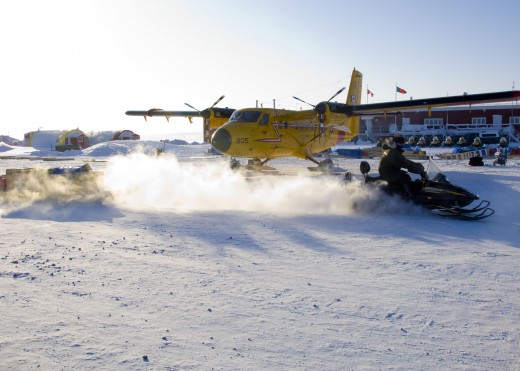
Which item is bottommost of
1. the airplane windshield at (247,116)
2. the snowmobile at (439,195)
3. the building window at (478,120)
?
the snowmobile at (439,195)

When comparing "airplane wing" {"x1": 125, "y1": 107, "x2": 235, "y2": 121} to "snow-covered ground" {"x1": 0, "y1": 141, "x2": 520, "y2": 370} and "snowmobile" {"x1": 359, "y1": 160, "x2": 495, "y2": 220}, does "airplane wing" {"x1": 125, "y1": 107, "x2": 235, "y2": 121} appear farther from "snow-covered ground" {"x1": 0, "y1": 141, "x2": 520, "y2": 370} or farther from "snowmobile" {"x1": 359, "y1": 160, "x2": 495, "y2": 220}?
"snowmobile" {"x1": 359, "y1": 160, "x2": 495, "y2": 220}

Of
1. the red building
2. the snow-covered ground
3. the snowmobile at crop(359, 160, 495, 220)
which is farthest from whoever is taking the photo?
the red building

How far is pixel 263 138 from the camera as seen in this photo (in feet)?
63.4

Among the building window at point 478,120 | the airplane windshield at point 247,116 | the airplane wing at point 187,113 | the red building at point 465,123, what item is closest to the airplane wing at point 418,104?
the airplane windshield at point 247,116

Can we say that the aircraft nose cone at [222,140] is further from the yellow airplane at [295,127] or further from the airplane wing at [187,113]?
the airplane wing at [187,113]

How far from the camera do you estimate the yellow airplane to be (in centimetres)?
1822

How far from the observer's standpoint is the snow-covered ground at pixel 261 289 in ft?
12.3

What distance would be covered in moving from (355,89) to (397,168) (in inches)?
626

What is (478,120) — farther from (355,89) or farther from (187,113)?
(187,113)

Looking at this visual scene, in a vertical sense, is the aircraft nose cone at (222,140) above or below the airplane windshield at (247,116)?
below

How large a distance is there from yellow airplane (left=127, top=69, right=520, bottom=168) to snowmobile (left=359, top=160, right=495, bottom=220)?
8.53 m

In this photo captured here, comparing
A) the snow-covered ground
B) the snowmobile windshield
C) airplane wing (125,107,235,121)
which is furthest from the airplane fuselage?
the snowmobile windshield

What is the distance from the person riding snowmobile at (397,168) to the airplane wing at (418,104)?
832cm

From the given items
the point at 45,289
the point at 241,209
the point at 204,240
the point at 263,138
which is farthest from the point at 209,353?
the point at 263,138
